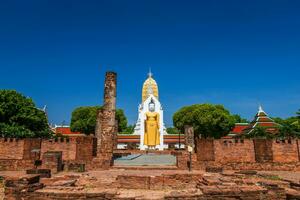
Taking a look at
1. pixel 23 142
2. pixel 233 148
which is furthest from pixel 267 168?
pixel 23 142

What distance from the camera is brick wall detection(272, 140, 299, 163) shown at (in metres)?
18.7

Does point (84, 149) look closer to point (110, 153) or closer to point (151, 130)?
point (110, 153)

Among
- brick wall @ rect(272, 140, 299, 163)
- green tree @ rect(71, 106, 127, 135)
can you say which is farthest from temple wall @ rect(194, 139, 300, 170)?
green tree @ rect(71, 106, 127, 135)

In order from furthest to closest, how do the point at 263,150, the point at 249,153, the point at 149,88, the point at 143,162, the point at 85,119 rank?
the point at 149,88 < the point at 85,119 < the point at 249,153 < the point at 263,150 < the point at 143,162

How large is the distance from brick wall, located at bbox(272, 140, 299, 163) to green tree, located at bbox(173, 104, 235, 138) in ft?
78.1

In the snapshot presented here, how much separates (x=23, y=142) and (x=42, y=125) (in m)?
8.63

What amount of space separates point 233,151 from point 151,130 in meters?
21.4

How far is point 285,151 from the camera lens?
61.7 ft

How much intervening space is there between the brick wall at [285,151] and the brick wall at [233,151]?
150 centimetres

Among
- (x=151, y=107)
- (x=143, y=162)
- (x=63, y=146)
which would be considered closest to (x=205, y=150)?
(x=143, y=162)

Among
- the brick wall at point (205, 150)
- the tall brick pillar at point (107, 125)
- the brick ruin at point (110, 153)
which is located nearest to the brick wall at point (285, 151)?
the brick ruin at point (110, 153)

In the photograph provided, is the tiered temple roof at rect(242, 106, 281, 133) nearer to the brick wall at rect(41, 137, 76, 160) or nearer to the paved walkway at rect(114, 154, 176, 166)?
the paved walkway at rect(114, 154, 176, 166)

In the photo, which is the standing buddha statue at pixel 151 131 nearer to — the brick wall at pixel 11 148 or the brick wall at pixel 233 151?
the brick wall at pixel 233 151

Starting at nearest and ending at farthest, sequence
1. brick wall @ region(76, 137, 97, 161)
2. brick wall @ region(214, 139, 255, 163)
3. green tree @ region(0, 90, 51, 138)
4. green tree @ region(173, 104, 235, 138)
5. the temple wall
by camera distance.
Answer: brick wall @ region(76, 137, 97, 161) → the temple wall → brick wall @ region(214, 139, 255, 163) → green tree @ region(0, 90, 51, 138) → green tree @ region(173, 104, 235, 138)
